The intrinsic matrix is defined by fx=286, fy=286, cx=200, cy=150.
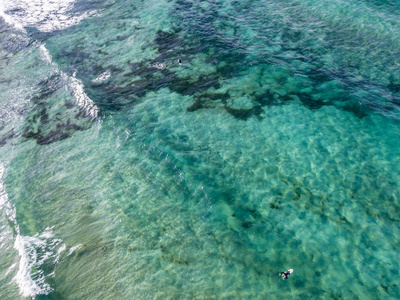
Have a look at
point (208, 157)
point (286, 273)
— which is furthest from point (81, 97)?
point (286, 273)

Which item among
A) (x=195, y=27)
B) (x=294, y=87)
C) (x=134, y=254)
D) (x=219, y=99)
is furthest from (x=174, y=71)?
(x=134, y=254)

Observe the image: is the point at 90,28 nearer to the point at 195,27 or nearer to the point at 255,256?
the point at 195,27

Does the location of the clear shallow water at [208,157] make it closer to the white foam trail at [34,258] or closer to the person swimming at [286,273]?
the white foam trail at [34,258]

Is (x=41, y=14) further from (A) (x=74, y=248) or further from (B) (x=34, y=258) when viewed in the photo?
(A) (x=74, y=248)

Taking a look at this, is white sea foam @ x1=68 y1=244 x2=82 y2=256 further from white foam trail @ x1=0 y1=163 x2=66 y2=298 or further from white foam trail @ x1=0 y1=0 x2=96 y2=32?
white foam trail @ x1=0 y1=0 x2=96 y2=32

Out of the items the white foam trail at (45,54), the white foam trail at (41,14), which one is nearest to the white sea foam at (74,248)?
the white foam trail at (45,54)
